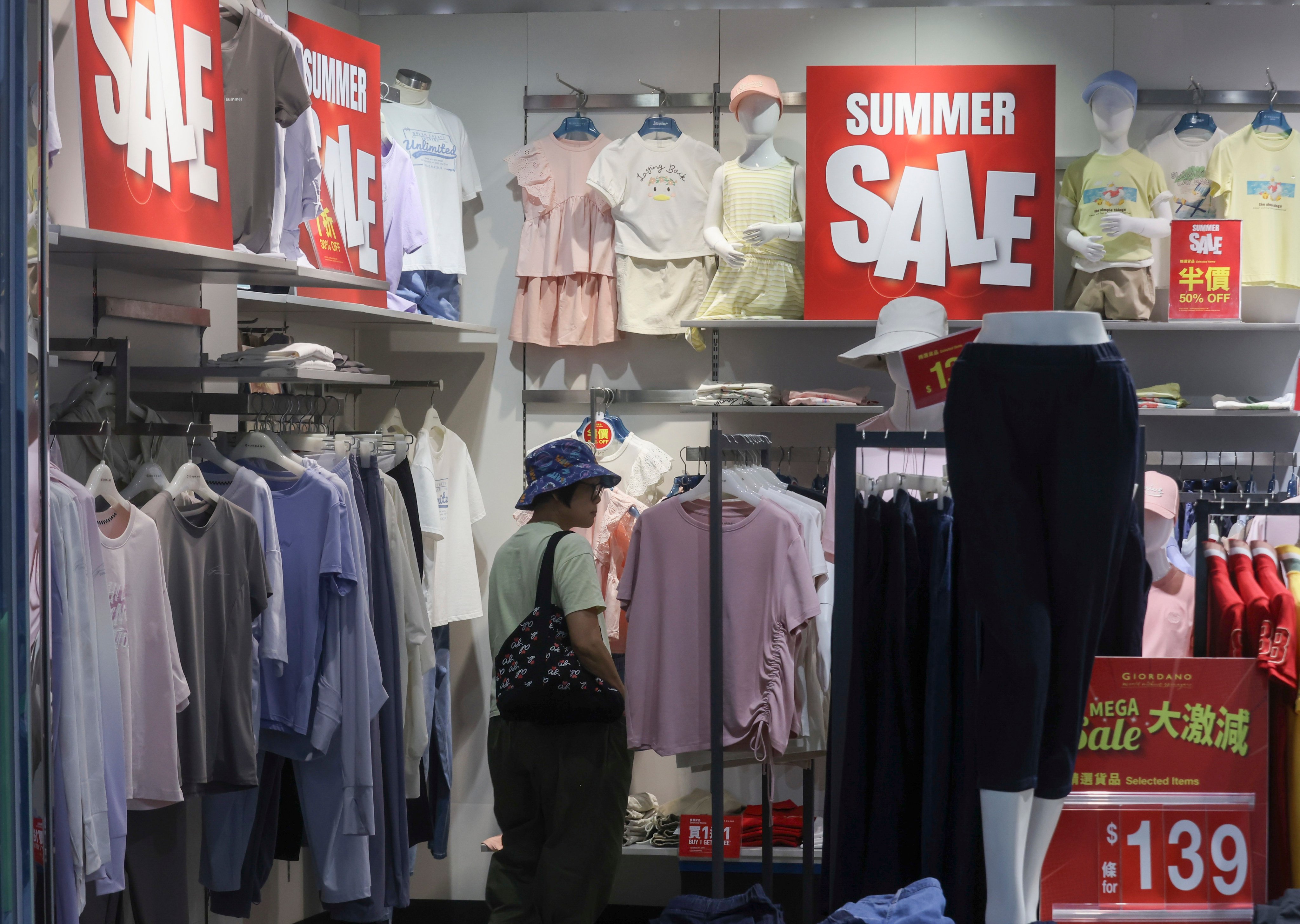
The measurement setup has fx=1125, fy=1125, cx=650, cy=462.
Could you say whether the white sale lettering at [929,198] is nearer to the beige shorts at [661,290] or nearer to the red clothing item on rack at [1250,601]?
the beige shorts at [661,290]

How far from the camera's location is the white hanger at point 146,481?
2.58 metres

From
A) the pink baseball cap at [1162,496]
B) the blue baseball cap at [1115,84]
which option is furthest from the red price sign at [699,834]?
the blue baseball cap at [1115,84]

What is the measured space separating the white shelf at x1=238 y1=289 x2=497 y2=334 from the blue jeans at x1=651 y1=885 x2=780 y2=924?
2.46m

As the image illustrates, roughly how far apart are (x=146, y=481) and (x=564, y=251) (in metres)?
2.34

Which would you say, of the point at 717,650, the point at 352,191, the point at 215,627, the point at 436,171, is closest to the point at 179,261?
the point at 215,627

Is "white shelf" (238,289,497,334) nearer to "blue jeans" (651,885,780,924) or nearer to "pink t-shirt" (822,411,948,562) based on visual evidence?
"pink t-shirt" (822,411,948,562)

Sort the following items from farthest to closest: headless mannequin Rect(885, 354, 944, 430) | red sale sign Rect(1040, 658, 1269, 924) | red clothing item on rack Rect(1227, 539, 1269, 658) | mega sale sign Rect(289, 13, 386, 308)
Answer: mega sale sign Rect(289, 13, 386, 308)
headless mannequin Rect(885, 354, 944, 430)
red clothing item on rack Rect(1227, 539, 1269, 658)
red sale sign Rect(1040, 658, 1269, 924)

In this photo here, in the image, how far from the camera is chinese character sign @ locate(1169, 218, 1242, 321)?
411 centimetres

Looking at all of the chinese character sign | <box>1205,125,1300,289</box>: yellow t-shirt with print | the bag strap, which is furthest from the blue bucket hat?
<box>1205,125,1300,289</box>: yellow t-shirt with print

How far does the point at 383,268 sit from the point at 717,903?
2.59 meters

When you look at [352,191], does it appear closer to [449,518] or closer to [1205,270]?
[449,518]

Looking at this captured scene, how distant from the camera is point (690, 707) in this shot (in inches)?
122

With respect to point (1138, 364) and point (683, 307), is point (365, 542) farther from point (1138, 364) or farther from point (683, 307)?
point (1138, 364)

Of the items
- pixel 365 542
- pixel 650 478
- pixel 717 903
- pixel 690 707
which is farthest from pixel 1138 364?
pixel 717 903
